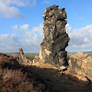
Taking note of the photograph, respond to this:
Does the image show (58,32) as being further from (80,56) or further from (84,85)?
(84,85)

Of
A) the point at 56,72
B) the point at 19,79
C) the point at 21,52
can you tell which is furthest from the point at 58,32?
the point at 19,79

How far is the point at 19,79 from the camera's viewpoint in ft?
40.0

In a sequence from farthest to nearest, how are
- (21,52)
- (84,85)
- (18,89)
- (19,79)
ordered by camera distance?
(21,52) → (84,85) → (19,79) → (18,89)

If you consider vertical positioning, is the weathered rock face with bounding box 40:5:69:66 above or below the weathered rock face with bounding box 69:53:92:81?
above

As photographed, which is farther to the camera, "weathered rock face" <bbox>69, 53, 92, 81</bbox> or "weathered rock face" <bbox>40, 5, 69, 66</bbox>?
"weathered rock face" <bbox>40, 5, 69, 66</bbox>

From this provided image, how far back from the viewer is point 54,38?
48.7 m

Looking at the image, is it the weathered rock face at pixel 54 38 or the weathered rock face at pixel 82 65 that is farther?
the weathered rock face at pixel 54 38

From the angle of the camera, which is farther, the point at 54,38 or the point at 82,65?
the point at 54,38

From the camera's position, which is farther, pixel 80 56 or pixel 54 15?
pixel 54 15

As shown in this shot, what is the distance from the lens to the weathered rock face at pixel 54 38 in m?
48.2

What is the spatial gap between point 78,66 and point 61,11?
24.5 meters

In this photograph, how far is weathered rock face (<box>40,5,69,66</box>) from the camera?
4816 centimetres

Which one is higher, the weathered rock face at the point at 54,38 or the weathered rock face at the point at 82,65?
the weathered rock face at the point at 54,38

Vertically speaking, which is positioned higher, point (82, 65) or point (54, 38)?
point (54, 38)
